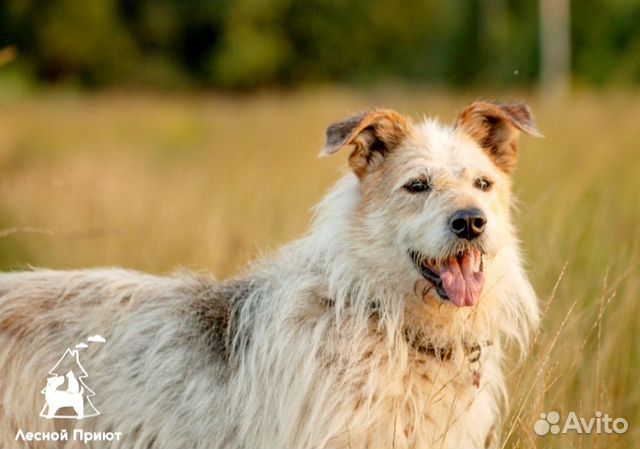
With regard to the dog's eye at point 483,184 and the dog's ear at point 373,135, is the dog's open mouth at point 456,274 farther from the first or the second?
the dog's ear at point 373,135

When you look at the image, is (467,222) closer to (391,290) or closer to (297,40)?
(391,290)

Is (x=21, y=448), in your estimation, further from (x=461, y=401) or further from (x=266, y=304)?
(x=461, y=401)

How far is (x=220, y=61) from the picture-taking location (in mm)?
29422

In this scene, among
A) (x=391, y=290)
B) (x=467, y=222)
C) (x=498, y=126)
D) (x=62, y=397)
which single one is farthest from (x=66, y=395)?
(x=498, y=126)

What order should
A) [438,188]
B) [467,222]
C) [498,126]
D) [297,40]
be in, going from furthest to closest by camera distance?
[297,40] → [498,126] → [438,188] → [467,222]

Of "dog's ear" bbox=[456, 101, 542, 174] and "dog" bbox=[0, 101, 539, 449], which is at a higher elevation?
"dog's ear" bbox=[456, 101, 542, 174]

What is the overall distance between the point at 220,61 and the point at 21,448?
25.8m

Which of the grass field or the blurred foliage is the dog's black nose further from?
the blurred foliage

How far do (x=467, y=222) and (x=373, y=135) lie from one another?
0.78m

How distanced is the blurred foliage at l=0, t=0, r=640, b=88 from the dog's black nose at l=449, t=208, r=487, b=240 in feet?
73.7

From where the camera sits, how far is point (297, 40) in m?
31.7

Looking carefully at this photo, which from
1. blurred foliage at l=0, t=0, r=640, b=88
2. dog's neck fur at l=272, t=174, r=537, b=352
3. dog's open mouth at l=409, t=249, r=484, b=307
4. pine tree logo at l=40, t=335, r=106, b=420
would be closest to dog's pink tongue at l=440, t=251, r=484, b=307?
dog's open mouth at l=409, t=249, r=484, b=307

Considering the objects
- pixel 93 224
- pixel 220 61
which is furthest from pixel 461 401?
pixel 220 61

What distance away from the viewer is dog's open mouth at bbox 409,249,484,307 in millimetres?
4082
